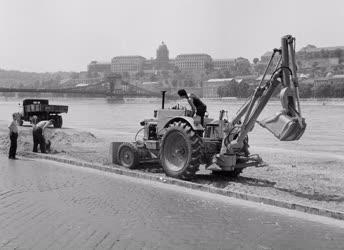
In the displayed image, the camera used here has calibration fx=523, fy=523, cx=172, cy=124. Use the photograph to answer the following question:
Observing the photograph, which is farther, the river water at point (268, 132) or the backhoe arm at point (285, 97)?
the river water at point (268, 132)

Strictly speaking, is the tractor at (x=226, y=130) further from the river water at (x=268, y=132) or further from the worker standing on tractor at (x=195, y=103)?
the river water at (x=268, y=132)

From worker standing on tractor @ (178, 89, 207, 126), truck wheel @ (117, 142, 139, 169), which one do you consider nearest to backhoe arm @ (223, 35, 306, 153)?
worker standing on tractor @ (178, 89, 207, 126)

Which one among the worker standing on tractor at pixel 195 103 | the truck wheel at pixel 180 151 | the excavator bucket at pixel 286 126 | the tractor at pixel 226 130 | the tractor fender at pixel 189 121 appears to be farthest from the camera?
the worker standing on tractor at pixel 195 103

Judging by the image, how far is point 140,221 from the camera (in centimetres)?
786

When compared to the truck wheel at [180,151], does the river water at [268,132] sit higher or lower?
lower

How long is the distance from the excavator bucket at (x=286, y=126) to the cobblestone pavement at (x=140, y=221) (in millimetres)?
1536

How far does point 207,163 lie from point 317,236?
4.62 meters

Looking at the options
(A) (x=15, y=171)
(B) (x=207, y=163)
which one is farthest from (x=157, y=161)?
(A) (x=15, y=171)

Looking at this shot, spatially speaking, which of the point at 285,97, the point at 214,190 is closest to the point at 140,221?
the point at 214,190

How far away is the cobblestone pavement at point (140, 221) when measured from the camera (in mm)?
6750

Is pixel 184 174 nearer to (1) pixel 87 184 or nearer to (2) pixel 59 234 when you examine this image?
(1) pixel 87 184

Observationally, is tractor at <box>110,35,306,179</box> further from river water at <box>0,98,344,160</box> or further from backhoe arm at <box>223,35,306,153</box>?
river water at <box>0,98,344,160</box>

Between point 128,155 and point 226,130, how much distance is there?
3.48 m

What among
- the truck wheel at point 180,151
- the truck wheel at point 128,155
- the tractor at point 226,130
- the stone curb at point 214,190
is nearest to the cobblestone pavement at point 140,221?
the stone curb at point 214,190
